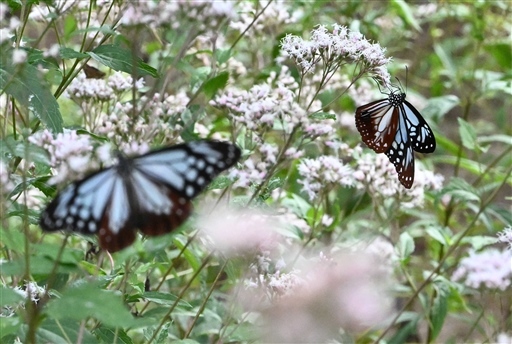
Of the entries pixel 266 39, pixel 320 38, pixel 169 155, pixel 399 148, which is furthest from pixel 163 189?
pixel 266 39

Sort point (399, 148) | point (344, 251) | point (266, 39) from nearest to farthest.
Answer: point (399, 148), point (344, 251), point (266, 39)

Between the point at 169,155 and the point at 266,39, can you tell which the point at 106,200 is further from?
the point at 266,39

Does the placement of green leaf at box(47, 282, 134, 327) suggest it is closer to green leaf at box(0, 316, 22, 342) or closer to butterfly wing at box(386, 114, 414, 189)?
green leaf at box(0, 316, 22, 342)

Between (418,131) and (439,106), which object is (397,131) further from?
(439,106)

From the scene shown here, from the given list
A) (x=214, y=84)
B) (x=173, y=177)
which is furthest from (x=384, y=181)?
(x=173, y=177)

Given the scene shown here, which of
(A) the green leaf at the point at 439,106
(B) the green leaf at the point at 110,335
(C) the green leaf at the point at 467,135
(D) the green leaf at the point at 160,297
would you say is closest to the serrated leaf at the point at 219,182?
(D) the green leaf at the point at 160,297

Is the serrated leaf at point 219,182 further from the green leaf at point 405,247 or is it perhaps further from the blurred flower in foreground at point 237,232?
the green leaf at point 405,247
